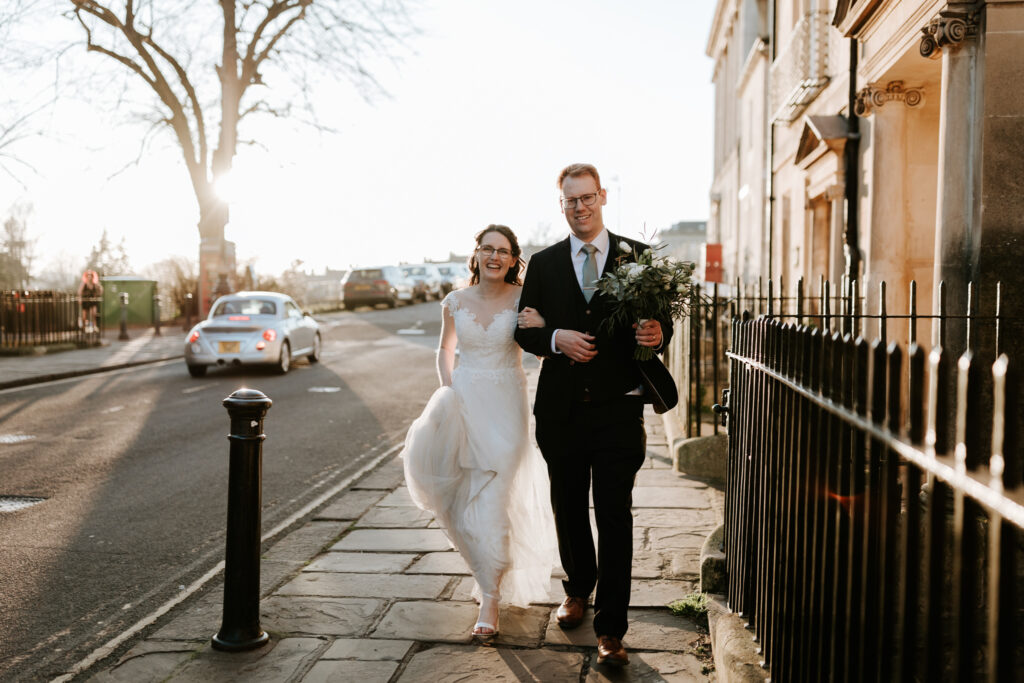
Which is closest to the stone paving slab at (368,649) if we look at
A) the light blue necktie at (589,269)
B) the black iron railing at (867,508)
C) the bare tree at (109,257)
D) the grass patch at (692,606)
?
the grass patch at (692,606)

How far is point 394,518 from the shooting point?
247 inches

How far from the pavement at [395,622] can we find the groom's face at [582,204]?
180 centimetres

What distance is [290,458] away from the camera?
8773mm

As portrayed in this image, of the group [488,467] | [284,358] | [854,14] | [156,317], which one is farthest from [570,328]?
[156,317]

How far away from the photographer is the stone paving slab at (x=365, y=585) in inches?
184

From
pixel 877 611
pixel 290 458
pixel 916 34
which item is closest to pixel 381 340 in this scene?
pixel 290 458

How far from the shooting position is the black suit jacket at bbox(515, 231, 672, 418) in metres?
3.94

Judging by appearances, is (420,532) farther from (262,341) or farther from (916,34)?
(262,341)

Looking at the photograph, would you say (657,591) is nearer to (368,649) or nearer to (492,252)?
(368,649)

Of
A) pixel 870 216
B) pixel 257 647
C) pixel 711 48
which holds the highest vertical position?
pixel 711 48

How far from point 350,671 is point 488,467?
1.09 meters

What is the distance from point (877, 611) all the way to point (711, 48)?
41.4 meters

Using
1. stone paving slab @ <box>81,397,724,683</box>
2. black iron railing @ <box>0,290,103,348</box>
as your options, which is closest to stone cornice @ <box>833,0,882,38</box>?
stone paving slab @ <box>81,397,724,683</box>

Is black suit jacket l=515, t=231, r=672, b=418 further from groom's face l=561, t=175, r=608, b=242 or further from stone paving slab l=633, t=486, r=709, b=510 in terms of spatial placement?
stone paving slab l=633, t=486, r=709, b=510
